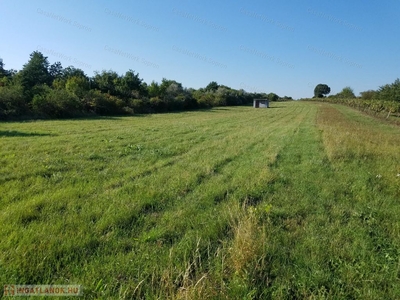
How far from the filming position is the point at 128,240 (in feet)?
10.5

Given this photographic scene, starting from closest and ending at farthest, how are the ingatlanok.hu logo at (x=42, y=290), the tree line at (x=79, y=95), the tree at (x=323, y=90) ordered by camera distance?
the ingatlanok.hu logo at (x=42, y=290) < the tree line at (x=79, y=95) < the tree at (x=323, y=90)

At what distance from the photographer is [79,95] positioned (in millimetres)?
30469

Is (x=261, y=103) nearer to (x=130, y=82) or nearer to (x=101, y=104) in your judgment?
(x=130, y=82)

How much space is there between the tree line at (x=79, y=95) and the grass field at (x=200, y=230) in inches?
841

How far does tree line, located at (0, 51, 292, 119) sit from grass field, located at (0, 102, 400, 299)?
21.4 meters

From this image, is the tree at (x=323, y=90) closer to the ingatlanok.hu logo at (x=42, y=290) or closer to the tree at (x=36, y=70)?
the tree at (x=36, y=70)

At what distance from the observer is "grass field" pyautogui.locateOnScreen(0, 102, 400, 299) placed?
2521mm

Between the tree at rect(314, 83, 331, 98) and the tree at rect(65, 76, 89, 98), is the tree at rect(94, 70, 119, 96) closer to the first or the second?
the tree at rect(65, 76, 89, 98)

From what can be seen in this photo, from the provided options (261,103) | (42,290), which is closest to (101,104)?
(42,290)

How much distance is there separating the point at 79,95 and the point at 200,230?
32167mm

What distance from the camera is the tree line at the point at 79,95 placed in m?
24.2

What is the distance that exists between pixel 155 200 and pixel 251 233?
2036 mm

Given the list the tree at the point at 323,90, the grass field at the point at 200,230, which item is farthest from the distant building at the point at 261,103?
the tree at the point at 323,90

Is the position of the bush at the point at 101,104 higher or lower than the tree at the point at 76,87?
lower
